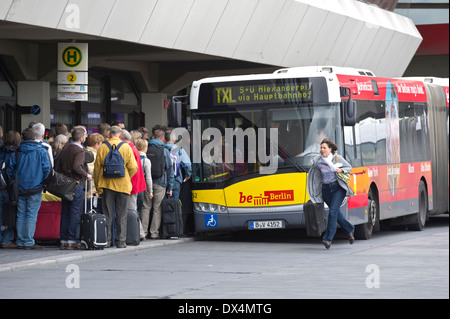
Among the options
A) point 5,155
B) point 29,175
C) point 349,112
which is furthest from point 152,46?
point 29,175

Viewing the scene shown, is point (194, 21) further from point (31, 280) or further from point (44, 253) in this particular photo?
point (31, 280)

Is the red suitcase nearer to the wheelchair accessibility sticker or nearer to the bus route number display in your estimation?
the wheelchair accessibility sticker

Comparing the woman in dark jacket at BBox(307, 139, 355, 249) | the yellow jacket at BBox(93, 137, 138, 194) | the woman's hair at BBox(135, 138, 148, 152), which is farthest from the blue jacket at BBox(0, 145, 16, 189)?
the woman in dark jacket at BBox(307, 139, 355, 249)

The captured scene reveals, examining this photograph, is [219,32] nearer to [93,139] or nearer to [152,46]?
[152,46]

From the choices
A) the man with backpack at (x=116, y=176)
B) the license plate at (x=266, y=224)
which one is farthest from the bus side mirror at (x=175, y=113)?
the license plate at (x=266, y=224)

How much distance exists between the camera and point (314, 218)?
15.8 metres

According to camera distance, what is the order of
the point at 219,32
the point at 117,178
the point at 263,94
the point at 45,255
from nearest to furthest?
the point at 45,255
the point at 117,178
the point at 263,94
the point at 219,32

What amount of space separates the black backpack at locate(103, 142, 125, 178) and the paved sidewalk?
1.04 metres

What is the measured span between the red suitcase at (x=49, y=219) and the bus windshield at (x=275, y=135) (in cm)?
256

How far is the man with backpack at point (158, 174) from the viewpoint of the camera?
56.1 ft

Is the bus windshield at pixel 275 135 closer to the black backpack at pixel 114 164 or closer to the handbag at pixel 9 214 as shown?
the black backpack at pixel 114 164

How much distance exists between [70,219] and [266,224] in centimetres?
309

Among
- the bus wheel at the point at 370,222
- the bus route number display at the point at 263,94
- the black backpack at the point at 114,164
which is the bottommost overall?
the bus wheel at the point at 370,222

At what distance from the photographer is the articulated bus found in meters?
16.7
